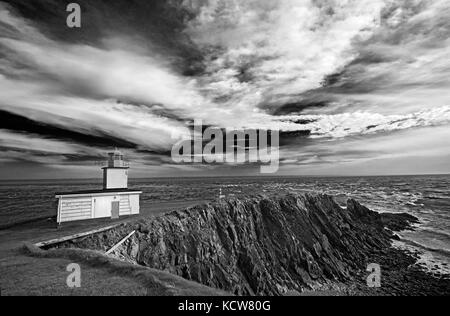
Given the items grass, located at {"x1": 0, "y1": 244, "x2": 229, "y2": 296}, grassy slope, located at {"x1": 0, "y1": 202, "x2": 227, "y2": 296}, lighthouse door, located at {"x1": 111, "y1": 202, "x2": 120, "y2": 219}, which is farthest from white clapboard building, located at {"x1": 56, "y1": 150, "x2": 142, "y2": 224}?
grass, located at {"x1": 0, "y1": 244, "x2": 229, "y2": 296}

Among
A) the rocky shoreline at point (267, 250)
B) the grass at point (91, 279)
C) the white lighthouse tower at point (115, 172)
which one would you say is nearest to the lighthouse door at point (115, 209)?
the white lighthouse tower at point (115, 172)

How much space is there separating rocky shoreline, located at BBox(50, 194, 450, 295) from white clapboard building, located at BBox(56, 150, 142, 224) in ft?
21.0

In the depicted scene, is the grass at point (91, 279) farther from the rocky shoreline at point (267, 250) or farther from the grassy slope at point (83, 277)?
the rocky shoreline at point (267, 250)

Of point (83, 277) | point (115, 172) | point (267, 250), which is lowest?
point (267, 250)

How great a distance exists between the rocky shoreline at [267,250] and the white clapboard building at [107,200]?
6.40 m

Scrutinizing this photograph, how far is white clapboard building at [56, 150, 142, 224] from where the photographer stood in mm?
24031

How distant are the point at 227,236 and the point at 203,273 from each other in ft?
18.4

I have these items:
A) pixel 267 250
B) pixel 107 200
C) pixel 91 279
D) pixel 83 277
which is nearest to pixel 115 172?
pixel 107 200

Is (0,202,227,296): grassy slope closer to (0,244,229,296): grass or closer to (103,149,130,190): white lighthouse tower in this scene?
(0,244,229,296): grass

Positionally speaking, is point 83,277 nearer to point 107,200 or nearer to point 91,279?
point 91,279

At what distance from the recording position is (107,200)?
85.8ft

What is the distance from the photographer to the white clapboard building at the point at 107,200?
24.0 meters

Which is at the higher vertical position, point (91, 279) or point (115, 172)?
point (115, 172)

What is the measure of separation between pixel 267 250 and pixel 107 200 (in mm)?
17630
